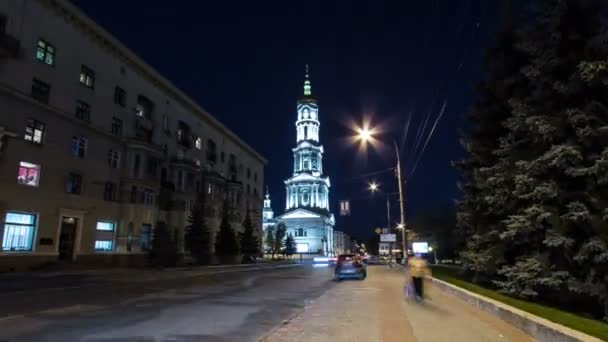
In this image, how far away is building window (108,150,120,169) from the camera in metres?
37.0

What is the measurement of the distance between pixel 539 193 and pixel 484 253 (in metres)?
4.68

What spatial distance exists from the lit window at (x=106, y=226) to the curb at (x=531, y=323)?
3073 cm

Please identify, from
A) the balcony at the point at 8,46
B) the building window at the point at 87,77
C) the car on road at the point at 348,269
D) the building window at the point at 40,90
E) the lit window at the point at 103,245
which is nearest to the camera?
the balcony at the point at 8,46

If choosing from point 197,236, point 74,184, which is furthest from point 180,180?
point 74,184

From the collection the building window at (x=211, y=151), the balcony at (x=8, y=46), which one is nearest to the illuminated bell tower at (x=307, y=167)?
the building window at (x=211, y=151)

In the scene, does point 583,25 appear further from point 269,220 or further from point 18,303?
point 269,220

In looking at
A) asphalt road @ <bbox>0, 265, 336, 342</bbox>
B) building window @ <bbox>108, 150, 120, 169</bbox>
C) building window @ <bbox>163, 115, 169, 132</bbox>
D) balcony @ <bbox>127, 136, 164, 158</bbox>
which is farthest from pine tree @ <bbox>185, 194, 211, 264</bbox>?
asphalt road @ <bbox>0, 265, 336, 342</bbox>

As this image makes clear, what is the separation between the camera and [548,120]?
11.1 meters

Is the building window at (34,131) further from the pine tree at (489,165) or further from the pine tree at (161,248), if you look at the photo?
the pine tree at (489,165)

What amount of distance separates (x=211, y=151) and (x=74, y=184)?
2703 cm

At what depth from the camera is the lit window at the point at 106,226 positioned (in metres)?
35.2

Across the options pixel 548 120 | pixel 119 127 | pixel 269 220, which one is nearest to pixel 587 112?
pixel 548 120

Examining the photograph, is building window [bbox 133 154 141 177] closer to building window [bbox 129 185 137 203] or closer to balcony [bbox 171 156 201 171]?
building window [bbox 129 185 137 203]

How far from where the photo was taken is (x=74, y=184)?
32.6 m
